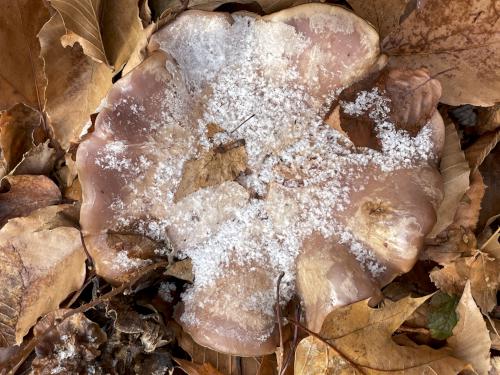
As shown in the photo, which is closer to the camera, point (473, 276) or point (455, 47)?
point (455, 47)

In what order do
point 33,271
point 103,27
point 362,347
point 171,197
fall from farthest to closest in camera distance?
point 103,27 < point 33,271 < point 362,347 < point 171,197

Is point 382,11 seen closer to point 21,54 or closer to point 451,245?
point 451,245

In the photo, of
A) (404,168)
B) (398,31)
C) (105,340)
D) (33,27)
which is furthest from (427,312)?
(33,27)

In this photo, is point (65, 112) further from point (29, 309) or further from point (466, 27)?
point (466, 27)

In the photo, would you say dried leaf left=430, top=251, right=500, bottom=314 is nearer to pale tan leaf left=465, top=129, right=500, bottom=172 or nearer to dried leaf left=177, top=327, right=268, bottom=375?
pale tan leaf left=465, top=129, right=500, bottom=172

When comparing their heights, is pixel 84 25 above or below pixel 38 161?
above

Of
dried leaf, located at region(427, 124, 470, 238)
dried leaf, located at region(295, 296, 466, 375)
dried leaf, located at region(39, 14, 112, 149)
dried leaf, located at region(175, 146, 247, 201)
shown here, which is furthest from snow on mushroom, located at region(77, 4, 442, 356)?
dried leaf, located at region(39, 14, 112, 149)

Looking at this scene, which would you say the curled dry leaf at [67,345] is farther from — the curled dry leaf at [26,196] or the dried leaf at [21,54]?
the dried leaf at [21,54]

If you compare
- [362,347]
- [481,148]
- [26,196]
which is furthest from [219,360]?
[481,148]

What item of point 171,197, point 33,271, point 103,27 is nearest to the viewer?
point 171,197
